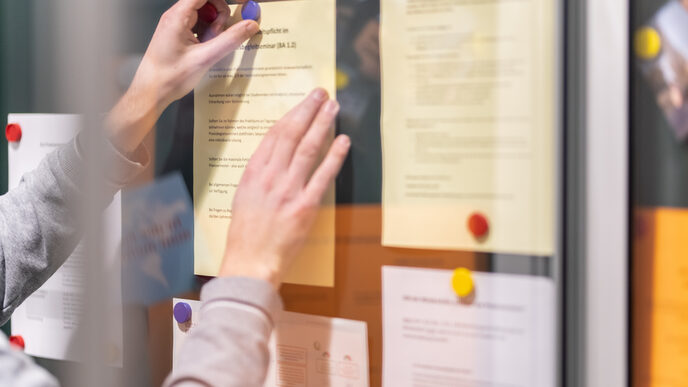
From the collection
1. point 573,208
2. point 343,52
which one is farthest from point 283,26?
point 573,208

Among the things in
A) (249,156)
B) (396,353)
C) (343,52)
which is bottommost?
(396,353)

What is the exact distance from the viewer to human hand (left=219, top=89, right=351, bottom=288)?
2.59 feet

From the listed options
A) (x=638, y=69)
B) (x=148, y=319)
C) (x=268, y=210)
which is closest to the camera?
(x=638, y=69)

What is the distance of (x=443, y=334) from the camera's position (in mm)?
778

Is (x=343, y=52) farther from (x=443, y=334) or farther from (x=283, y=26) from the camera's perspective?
(x=443, y=334)

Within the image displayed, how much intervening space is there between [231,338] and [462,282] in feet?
0.89

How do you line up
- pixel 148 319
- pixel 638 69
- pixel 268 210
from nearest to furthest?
pixel 638 69 < pixel 268 210 < pixel 148 319

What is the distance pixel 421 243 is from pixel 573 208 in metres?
0.18

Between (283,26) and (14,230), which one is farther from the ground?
(283,26)

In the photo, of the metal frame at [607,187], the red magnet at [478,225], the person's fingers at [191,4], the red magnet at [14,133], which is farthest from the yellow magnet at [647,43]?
the red magnet at [14,133]

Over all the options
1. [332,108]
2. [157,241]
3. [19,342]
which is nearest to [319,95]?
[332,108]

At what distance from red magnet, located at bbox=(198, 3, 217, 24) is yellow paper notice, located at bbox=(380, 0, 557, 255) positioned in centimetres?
26

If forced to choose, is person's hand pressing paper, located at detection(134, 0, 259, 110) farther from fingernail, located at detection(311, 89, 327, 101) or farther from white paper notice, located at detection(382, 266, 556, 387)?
white paper notice, located at detection(382, 266, 556, 387)

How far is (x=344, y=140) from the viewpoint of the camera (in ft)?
2.72
